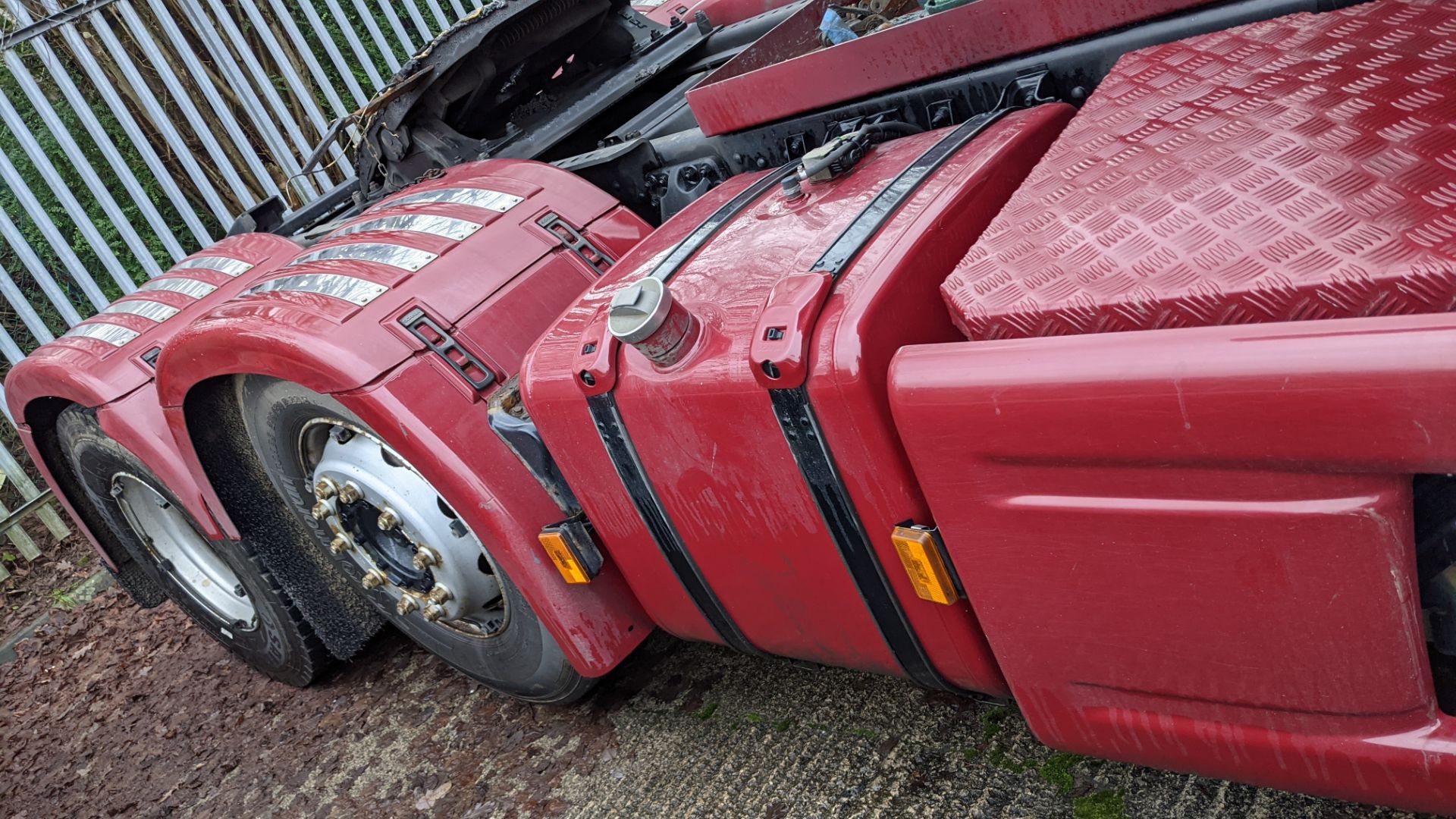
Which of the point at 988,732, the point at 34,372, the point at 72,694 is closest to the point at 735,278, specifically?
the point at 988,732

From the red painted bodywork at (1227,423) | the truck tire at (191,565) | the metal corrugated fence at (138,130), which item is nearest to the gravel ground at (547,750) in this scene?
the truck tire at (191,565)

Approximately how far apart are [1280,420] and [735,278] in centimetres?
82

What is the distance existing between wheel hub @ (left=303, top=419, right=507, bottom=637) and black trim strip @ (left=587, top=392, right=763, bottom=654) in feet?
1.64

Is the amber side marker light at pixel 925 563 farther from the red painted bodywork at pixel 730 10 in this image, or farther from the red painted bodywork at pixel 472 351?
the red painted bodywork at pixel 730 10

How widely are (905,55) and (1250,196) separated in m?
0.87

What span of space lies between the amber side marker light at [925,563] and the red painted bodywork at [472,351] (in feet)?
2.53

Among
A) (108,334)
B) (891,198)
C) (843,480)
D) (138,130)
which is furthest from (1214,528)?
(138,130)

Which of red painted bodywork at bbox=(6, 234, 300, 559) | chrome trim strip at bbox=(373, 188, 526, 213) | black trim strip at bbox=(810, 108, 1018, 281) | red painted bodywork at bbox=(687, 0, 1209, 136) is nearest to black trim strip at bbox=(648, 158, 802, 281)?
red painted bodywork at bbox=(687, 0, 1209, 136)

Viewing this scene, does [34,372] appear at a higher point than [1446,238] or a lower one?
higher

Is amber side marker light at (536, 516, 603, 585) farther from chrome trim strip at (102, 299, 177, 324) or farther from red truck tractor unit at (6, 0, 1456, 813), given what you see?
chrome trim strip at (102, 299, 177, 324)

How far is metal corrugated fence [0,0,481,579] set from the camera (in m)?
5.06

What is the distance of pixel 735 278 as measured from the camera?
1605mm

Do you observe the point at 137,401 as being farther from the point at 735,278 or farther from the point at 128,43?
the point at 128,43

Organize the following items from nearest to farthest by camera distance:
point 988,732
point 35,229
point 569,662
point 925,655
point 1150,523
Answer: point 1150,523
point 925,655
point 988,732
point 569,662
point 35,229
